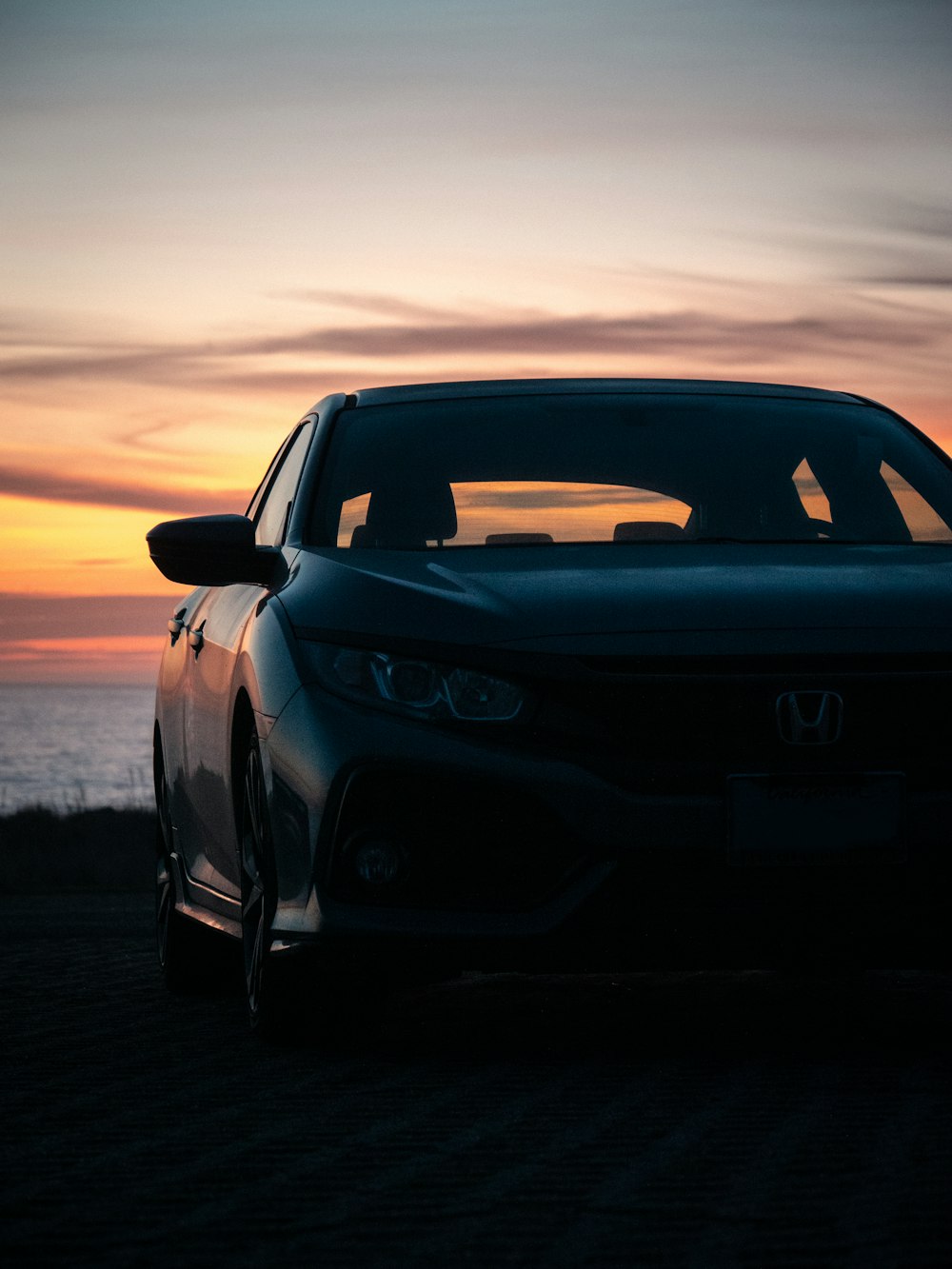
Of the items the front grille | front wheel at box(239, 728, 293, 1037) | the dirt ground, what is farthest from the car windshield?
the dirt ground

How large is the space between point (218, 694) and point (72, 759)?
92.9 meters

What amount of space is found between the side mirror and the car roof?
921mm

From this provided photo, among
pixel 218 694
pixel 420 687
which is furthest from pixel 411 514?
pixel 420 687

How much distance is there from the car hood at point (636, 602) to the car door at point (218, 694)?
1.61ft

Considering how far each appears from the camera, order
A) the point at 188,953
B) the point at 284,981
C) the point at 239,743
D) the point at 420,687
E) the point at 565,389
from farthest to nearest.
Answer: the point at 188,953 → the point at 565,389 → the point at 239,743 → the point at 284,981 → the point at 420,687

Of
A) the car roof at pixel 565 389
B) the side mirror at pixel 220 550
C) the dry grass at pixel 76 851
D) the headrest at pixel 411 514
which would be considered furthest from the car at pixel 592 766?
the dry grass at pixel 76 851

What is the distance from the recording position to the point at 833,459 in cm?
636

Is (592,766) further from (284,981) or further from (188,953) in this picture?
(188,953)

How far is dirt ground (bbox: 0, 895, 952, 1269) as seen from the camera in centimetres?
329

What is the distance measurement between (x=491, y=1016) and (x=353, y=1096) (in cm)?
150

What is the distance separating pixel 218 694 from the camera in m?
5.96

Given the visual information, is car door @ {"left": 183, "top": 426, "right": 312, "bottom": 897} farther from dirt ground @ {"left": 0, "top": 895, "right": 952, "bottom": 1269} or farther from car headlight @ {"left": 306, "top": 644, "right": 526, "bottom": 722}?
car headlight @ {"left": 306, "top": 644, "right": 526, "bottom": 722}

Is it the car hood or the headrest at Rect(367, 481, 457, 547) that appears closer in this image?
the car hood

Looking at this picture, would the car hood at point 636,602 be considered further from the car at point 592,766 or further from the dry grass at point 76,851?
the dry grass at point 76,851
